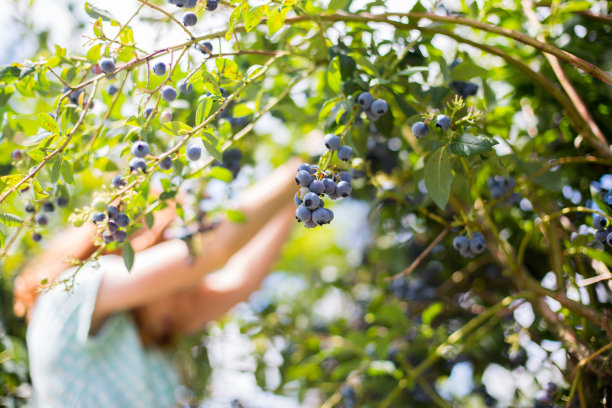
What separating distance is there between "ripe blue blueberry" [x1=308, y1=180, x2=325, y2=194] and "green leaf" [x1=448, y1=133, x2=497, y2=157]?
8.6 inches

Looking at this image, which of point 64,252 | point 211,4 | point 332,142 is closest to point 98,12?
point 211,4

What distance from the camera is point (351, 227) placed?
2.98m

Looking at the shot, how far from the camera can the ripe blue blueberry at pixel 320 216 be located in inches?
28.6

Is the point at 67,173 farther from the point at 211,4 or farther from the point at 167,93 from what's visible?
the point at 211,4

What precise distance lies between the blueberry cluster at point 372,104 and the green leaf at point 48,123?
491mm

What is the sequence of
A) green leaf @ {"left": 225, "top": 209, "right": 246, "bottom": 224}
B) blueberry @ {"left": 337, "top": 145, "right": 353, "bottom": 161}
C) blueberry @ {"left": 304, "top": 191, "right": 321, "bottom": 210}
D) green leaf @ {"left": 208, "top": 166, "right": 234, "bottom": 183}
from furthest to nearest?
green leaf @ {"left": 225, "top": 209, "right": 246, "bottom": 224} < green leaf @ {"left": 208, "top": 166, "right": 234, "bottom": 183} < blueberry @ {"left": 337, "top": 145, "right": 353, "bottom": 161} < blueberry @ {"left": 304, "top": 191, "right": 321, "bottom": 210}

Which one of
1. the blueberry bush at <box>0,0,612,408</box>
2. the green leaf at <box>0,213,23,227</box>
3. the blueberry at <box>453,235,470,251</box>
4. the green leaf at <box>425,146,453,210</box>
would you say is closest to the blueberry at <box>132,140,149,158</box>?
the blueberry bush at <box>0,0,612,408</box>

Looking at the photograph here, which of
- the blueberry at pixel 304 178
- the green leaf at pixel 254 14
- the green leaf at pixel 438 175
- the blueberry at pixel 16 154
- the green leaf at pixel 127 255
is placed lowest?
the green leaf at pixel 438 175

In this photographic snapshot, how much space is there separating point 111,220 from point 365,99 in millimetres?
476

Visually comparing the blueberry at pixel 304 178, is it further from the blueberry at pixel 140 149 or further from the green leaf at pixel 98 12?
the green leaf at pixel 98 12

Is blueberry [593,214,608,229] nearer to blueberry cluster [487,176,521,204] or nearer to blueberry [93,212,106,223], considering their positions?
blueberry cluster [487,176,521,204]

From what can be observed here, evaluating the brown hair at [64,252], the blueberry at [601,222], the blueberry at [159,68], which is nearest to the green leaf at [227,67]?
the blueberry at [159,68]

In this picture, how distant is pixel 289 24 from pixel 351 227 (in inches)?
83.0

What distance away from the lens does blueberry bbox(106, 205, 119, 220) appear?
2.85 feet
